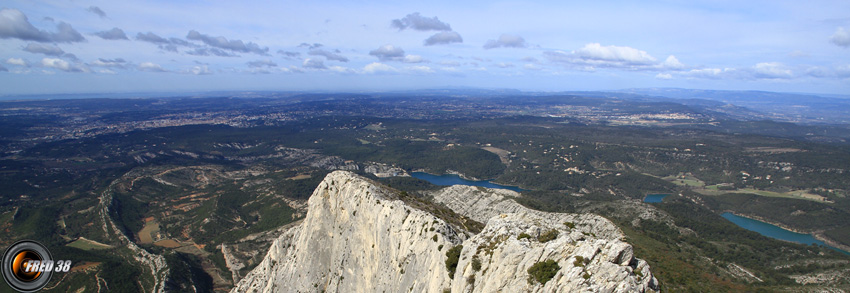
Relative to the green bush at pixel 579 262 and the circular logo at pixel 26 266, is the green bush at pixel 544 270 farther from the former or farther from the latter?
the circular logo at pixel 26 266

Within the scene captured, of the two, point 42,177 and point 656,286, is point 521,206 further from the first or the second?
point 42,177

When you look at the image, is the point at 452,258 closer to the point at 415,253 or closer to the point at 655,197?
the point at 415,253

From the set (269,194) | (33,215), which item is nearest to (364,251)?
(269,194)

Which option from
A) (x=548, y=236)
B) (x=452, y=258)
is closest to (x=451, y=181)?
(x=452, y=258)

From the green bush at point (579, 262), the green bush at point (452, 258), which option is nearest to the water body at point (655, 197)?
the green bush at point (452, 258)

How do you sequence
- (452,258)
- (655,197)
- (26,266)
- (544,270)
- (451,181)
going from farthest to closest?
(451,181) → (655,197) → (26,266) → (452,258) → (544,270)

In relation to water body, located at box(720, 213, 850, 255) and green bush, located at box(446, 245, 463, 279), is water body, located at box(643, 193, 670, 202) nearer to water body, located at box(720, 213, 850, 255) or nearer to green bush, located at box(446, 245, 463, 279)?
water body, located at box(720, 213, 850, 255)

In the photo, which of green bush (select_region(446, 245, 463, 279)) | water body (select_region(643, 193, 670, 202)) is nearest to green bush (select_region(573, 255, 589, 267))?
green bush (select_region(446, 245, 463, 279))
